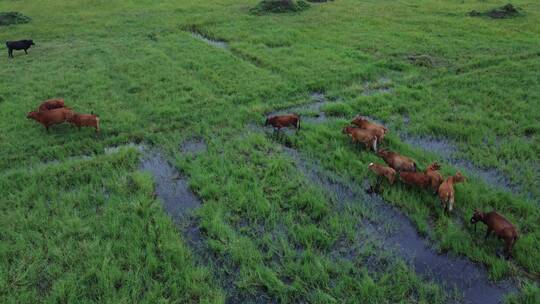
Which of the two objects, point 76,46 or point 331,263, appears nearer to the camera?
point 331,263

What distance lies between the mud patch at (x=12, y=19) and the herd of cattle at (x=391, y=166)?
15187 mm

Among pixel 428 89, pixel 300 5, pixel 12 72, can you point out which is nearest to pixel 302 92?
pixel 428 89

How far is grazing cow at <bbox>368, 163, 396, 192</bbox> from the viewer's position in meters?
8.22

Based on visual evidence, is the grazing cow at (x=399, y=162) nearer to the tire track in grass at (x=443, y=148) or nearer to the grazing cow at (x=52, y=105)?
the tire track in grass at (x=443, y=148)

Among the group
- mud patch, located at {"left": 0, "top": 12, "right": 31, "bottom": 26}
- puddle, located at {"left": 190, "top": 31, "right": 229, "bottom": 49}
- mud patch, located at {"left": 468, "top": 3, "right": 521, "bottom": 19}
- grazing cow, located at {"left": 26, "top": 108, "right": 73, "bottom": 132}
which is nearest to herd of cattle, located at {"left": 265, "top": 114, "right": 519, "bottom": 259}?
grazing cow, located at {"left": 26, "top": 108, "right": 73, "bottom": 132}

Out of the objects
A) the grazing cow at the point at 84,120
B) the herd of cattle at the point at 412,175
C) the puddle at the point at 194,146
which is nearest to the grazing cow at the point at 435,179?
the herd of cattle at the point at 412,175

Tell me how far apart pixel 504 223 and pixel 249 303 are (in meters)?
4.08

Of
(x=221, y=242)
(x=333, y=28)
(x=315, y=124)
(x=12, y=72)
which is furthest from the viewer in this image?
(x=333, y=28)

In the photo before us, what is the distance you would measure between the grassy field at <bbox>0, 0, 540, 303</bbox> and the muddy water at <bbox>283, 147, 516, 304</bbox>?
0.52 feet

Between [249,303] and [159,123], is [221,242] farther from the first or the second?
[159,123]

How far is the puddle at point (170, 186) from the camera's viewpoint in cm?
803

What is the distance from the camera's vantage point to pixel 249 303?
5965 mm

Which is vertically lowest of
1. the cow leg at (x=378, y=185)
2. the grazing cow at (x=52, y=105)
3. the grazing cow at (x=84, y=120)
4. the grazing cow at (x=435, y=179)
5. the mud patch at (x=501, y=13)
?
the cow leg at (x=378, y=185)

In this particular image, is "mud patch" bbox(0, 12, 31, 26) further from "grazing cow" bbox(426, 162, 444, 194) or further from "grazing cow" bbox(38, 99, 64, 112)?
"grazing cow" bbox(426, 162, 444, 194)
